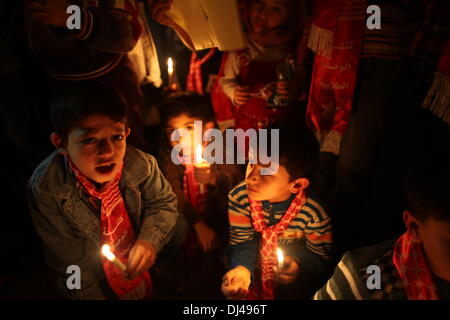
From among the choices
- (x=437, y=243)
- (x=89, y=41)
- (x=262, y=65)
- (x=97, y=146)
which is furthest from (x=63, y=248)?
(x=437, y=243)

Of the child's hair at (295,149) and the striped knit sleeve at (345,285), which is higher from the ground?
the child's hair at (295,149)

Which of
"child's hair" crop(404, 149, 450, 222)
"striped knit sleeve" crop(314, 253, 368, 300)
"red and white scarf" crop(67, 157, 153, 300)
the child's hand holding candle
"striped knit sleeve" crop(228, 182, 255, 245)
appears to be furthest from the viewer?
"striped knit sleeve" crop(228, 182, 255, 245)

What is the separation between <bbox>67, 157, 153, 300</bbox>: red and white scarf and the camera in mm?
1317

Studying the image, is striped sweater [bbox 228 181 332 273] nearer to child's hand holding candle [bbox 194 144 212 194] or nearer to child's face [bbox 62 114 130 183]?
child's hand holding candle [bbox 194 144 212 194]

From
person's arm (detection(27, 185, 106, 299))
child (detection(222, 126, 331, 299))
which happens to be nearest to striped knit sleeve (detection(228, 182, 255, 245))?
Result: child (detection(222, 126, 331, 299))

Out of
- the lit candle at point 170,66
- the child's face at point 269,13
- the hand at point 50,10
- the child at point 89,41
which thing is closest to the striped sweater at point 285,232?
the child at point 89,41

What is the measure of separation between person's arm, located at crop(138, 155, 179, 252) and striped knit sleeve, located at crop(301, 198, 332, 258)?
63 centimetres

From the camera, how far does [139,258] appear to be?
1442mm

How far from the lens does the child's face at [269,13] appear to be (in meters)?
1.54

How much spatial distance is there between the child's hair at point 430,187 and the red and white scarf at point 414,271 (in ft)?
0.40

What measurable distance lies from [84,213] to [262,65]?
3.69ft

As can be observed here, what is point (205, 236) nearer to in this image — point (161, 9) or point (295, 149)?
point (295, 149)

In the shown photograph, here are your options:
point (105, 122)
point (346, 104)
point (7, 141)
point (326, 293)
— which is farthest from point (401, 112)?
point (7, 141)

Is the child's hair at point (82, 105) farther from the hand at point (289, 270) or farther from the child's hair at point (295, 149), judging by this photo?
the hand at point (289, 270)
